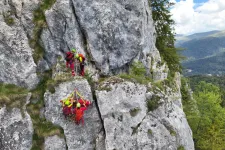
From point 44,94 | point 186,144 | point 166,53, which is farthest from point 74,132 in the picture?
point 166,53

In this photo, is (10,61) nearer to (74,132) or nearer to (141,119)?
(74,132)

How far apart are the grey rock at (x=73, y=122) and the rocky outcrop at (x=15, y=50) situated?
3032 millimetres

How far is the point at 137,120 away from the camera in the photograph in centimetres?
1784

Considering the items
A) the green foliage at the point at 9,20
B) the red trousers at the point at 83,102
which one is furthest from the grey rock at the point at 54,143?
the green foliage at the point at 9,20

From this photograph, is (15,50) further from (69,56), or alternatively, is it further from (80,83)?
(80,83)

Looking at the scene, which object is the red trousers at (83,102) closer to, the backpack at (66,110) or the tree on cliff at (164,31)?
the backpack at (66,110)

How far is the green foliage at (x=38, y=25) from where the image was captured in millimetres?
20172

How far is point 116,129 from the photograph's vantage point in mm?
17422

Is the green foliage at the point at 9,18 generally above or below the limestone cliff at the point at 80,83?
above

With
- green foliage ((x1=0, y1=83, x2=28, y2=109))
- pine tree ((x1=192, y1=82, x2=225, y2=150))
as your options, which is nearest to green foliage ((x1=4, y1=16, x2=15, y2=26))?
green foliage ((x1=0, y1=83, x2=28, y2=109))

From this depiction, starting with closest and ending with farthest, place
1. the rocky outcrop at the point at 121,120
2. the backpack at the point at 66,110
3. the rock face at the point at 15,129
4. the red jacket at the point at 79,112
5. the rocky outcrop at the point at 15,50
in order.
Answer: the rock face at the point at 15,129
the red jacket at the point at 79,112
the backpack at the point at 66,110
the rocky outcrop at the point at 121,120
the rocky outcrop at the point at 15,50

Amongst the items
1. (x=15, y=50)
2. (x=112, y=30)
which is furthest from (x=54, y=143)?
(x=112, y=30)

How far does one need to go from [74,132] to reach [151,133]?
6.43m

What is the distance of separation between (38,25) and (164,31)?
25.2 metres
